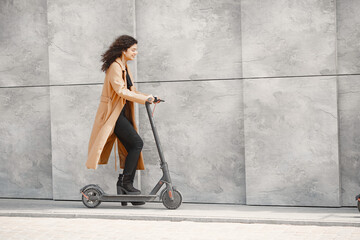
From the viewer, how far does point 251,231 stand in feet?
20.3

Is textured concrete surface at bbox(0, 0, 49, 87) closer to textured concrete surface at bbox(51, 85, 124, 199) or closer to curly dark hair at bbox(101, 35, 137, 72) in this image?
textured concrete surface at bbox(51, 85, 124, 199)

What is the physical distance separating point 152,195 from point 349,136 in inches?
98.9

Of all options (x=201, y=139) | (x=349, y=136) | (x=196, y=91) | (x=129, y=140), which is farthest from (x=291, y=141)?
(x=129, y=140)

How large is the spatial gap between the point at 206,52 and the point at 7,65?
3122mm

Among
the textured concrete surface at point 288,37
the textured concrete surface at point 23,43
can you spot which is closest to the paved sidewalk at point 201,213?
the textured concrete surface at point 288,37

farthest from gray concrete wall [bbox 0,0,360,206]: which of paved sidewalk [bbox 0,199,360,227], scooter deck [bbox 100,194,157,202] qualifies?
Result: scooter deck [bbox 100,194,157,202]

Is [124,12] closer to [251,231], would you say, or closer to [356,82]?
[356,82]

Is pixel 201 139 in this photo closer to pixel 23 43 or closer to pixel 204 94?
pixel 204 94

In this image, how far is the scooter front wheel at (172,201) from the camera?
7527 mm

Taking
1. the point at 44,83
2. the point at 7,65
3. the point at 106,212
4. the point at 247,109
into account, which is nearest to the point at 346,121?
the point at 247,109

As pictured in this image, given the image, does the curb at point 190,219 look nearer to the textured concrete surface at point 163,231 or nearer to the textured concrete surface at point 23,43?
the textured concrete surface at point 163,231

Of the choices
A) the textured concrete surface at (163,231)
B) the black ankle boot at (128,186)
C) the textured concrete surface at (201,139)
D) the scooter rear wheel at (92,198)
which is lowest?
the textured concrete surface at (163,231)

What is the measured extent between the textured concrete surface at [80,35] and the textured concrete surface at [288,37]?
1.82 meters

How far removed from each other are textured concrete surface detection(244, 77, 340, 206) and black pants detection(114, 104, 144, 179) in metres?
1.40
